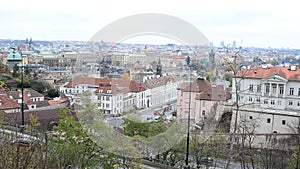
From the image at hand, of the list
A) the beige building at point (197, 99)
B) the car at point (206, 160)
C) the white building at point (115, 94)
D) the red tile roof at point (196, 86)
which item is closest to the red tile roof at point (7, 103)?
the car at point (206, 160)

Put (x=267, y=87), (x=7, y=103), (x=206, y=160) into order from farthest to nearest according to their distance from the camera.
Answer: (x=267, y=87), (x=7, y=103), (x=206, y=160)

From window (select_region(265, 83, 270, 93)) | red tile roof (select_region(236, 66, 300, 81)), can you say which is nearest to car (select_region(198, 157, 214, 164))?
red tile roof (select_region(236, 66, 300, 81))

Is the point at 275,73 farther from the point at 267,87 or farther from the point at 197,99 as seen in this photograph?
the point at 197,99

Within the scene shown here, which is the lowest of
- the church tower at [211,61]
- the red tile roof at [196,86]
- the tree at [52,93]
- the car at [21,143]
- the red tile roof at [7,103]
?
the tree at [52,93]

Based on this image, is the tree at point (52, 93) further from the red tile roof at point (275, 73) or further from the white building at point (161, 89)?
the white building at point (161, 89)

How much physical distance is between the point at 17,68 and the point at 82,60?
12.6m

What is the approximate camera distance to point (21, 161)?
2457 mm

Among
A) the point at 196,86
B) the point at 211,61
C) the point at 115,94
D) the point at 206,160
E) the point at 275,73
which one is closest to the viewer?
the point at 115,94

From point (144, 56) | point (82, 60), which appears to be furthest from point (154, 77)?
point (82, 60)

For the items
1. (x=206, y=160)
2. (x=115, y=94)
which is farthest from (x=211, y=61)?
(x=206, y=160)

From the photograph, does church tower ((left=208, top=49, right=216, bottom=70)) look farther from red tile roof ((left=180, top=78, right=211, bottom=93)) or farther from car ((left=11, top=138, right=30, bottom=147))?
car ((left=11, top=138, right=30, bottom=147))

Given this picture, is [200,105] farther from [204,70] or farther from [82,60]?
[82,60]

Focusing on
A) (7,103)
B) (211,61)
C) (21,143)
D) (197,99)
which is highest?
(211,61)

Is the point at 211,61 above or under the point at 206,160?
above
